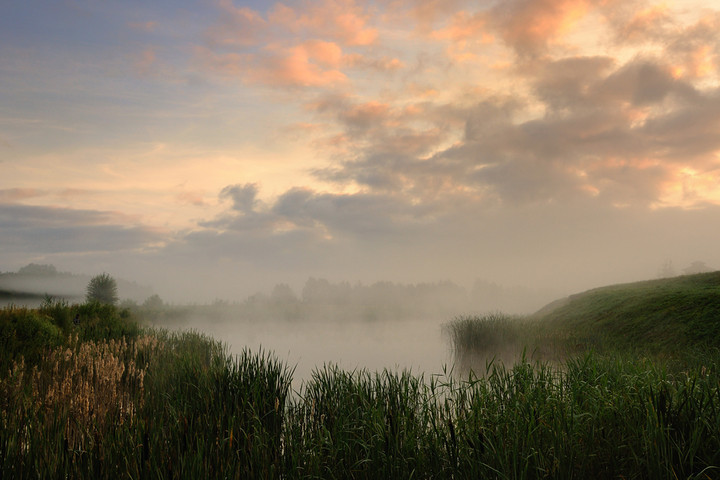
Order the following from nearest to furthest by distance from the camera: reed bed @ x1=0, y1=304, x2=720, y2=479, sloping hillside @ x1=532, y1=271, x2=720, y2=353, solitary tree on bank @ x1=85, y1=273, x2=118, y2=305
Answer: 1. reed bed @ x1=0, y1=304, x2=720, y2=479
2. sloping hillside @ x1=532, y1=271, x2=720, y2=353
3. solitary tree on bank @ x1=85, y1=273, x2=118, y2=305

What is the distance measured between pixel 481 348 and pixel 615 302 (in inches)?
443

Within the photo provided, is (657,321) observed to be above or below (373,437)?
below

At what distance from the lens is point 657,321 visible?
19203 mm

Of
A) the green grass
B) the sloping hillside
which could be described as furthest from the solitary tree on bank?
the sloping hillside

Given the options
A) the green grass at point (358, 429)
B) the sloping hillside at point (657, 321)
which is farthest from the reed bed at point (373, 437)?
the sloping hillside at point (657, 321)

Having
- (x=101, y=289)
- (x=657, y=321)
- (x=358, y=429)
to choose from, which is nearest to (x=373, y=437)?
(x=358, y=429)

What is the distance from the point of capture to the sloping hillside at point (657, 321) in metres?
16.5

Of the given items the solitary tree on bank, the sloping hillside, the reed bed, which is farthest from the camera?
the solitary tree on bank

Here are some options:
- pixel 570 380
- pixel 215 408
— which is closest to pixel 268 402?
pixel 215 408

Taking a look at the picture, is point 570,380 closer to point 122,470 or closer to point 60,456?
point 122,470

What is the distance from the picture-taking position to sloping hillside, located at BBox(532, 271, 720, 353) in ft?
54.0

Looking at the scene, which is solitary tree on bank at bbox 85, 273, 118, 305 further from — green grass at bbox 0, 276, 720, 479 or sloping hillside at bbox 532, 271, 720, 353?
sloping hillside at bbox 532, 271, 720, 353

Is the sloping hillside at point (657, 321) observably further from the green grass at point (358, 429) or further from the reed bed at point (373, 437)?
the reed bed at point (373, 437)

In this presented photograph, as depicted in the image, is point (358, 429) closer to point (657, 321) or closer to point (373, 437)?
point (373, 437)
